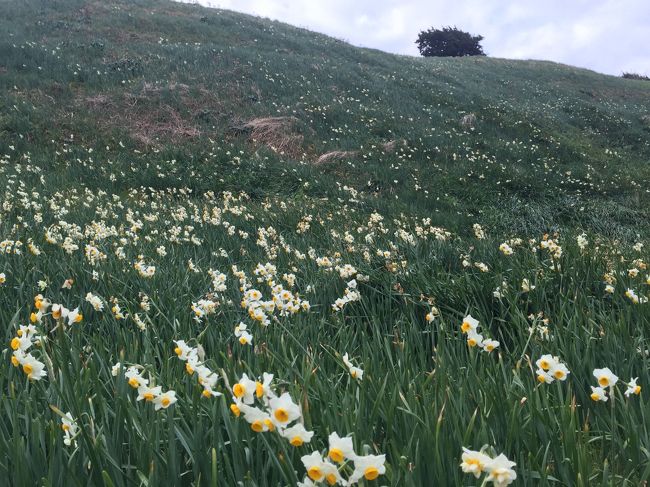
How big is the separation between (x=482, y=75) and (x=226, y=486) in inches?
1275

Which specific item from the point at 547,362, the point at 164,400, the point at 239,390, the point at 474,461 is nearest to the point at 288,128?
the point at 547,362

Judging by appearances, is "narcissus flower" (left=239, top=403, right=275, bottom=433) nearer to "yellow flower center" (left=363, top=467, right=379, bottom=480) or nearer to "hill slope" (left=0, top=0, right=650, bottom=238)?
"yellow flower center" (left=363, top=467, right=379, bottom=480)

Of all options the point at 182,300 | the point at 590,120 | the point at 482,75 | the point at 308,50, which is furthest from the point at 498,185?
the point at 482,75

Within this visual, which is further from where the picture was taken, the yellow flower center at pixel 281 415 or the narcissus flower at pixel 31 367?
the narcissus flower at pixel 31 367

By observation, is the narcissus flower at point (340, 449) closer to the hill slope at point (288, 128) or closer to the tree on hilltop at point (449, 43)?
the hill slope at point (288, 128)

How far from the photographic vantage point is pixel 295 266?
3928 millimetres

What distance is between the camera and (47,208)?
5398mm

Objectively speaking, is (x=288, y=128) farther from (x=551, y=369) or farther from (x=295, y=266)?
(x=551, y=369)

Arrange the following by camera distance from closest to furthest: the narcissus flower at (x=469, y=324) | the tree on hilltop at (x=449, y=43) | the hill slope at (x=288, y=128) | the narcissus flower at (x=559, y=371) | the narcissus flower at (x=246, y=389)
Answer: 1. the narcissus flower at (x=246, y=389)
2. the narcissus flower at (x=559, y=371)
3. the narcissus flower at (x=469, y=324)
4. the hill slope at (x=288, y=128)
5. the tree on hilltop at (x=449, y=43)

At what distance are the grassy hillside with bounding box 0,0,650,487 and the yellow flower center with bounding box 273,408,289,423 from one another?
2cm

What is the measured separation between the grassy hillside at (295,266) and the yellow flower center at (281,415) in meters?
0.02

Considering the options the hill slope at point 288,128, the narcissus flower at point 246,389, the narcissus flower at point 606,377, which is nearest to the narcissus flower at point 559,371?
the narcissus flower at point 606,377

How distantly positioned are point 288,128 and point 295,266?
917cm

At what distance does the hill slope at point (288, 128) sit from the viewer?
30.6ft
